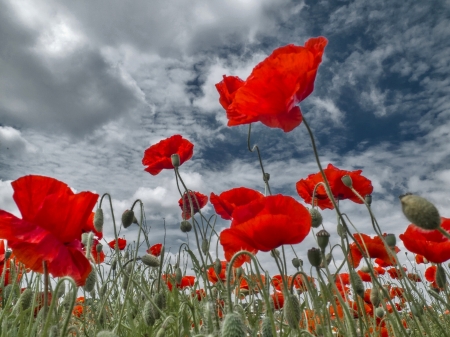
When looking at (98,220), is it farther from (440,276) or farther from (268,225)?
(440,276)

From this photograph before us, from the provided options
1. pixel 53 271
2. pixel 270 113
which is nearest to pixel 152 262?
pixel 53 271

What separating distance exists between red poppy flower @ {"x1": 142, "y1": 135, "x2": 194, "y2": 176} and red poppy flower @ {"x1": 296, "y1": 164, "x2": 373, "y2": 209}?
3.67ft

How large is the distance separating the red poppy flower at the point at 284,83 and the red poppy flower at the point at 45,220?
731 millimetres

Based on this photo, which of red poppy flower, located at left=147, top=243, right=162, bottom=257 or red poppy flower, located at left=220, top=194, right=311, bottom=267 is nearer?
red poppy flower, located at left=220, top=194, right=311, bottom=267

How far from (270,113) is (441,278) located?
5.18 ft

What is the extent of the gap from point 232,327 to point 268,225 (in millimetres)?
429

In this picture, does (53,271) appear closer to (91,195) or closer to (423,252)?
(91,195)

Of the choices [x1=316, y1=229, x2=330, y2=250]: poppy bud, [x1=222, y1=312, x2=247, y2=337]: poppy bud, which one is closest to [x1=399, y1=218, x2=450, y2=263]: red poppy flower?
[x1=316, y1=229, x2=330, y2=250]: poppy bud

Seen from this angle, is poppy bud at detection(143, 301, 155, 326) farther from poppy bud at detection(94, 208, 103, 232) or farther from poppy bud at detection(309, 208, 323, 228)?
poppy bud at detection(309, 208, 323, 228)

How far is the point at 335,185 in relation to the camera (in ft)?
8.28

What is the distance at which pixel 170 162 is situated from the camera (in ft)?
11.1

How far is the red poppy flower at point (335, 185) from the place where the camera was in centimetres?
247

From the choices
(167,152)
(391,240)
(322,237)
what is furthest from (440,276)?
(167,152)

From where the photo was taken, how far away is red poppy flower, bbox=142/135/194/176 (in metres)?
3.37
